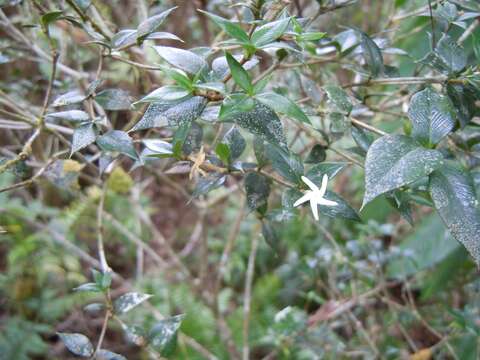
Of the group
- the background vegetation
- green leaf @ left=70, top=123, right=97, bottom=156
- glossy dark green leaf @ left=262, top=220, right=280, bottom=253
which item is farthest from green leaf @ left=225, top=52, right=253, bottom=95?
glossy dark green leaf @ left=262, top=220, right=280, bottom=253

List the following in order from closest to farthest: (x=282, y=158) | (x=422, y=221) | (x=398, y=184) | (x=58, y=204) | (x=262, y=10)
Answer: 1. (x=398, y=184)
2. (x=282, y=158)
3. (x=262, y=10)
4. (x=422, y=221)
5. (x=58, y=204)

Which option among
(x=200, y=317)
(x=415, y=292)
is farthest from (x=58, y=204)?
(x=415, y=292)

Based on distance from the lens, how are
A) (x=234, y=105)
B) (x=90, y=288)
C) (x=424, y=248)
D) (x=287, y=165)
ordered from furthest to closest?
(x=424, y=248), (x=90, y=288), (x=287, y=165), (x=234, y=105)

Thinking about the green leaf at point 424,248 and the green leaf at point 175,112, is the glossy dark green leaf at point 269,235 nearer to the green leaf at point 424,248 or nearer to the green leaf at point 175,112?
the green leaf at point 175,112

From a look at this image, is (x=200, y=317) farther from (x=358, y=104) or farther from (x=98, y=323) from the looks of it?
(x=358, y=104)

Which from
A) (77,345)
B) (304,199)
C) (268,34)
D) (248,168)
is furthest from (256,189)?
(77,345)

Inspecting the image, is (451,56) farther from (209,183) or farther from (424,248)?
(424,248)
